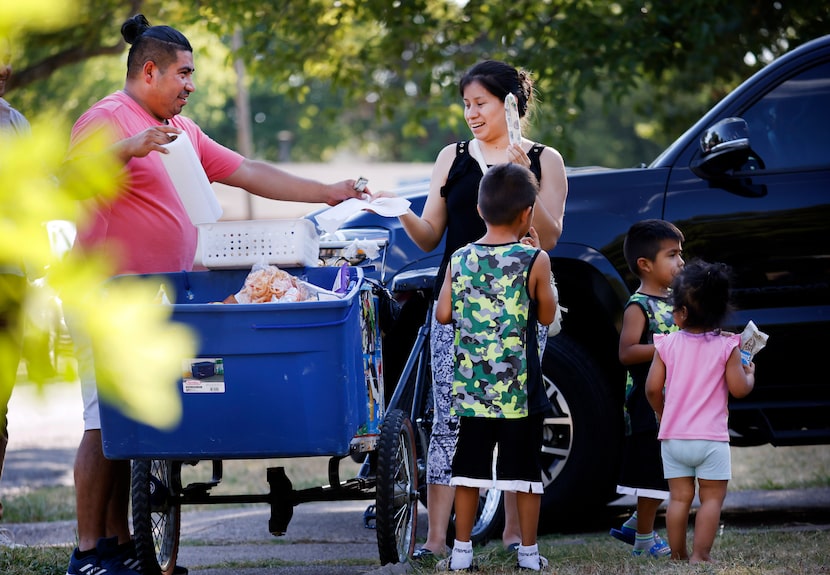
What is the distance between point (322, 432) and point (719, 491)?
61.2 inches

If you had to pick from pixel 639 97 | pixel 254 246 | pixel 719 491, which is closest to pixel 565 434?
pixel 719 491

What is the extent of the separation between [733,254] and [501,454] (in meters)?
1.91

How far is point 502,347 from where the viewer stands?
13.3ft

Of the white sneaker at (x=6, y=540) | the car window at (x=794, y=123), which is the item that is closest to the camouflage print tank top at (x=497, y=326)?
the car window at (x=794, y=123)

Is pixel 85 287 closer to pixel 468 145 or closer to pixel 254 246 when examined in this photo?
pixel 254 246

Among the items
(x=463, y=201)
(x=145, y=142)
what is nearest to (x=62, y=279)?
(x=145, y=142)

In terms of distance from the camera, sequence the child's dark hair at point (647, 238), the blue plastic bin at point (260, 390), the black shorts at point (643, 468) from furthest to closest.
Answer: the child's dark hair at point (647, 238) < the black shorts at point (643, 468) < the blue plastic bin at point (260, 390)

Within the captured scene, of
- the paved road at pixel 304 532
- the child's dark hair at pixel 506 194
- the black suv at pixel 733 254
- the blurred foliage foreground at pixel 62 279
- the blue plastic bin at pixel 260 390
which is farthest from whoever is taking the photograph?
the black suv at pixel 733 254

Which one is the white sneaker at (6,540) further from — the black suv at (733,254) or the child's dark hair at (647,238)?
the child's dark hair at (647,238)

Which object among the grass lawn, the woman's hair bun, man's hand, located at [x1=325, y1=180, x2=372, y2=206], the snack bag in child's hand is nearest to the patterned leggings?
the grass lawn

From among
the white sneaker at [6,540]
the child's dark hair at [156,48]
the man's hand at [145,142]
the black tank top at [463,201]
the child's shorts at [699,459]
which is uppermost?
the child's dark hair at [156,48]

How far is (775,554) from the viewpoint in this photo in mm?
4395

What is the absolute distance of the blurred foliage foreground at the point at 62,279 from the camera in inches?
34.8

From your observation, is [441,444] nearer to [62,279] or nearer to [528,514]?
[528,514]
